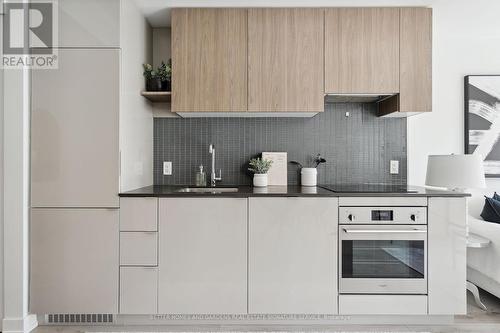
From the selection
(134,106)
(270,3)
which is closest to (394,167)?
(270,3)

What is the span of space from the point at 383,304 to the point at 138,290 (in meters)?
1.62

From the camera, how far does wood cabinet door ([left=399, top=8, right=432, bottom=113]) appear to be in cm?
248

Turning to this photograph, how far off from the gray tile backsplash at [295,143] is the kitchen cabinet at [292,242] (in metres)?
0.69

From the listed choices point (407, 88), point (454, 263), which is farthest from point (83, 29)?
point (454, 263)

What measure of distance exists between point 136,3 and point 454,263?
2843 mm

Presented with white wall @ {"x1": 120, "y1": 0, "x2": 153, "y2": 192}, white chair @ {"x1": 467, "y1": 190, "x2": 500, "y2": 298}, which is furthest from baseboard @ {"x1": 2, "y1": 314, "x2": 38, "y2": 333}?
white chair @ {"x1": 467, "y1": 190, "x2": 500, "y2": 298}

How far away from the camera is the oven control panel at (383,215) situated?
2.21 metres

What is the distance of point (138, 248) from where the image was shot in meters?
2.21

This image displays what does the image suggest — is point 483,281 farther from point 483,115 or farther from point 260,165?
point 260,165

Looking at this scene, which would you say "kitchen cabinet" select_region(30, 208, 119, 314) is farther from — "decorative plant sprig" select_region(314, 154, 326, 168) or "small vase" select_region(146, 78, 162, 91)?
A: "decorative plant sprig" select_region(314, 154, 326, 168)

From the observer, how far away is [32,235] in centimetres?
221

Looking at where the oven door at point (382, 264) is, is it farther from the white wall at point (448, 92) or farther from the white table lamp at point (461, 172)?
the white wall at point (448, 92)

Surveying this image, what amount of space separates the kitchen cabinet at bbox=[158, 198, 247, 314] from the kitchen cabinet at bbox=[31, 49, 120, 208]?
0.44 m

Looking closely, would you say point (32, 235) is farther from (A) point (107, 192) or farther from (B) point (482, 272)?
(B) point (482, 272)
